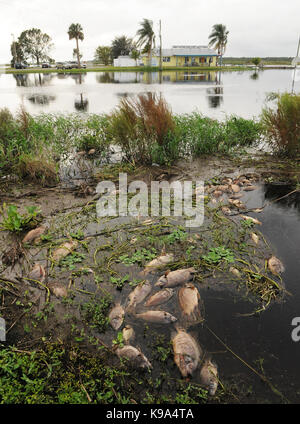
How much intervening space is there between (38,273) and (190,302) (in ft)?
5.03

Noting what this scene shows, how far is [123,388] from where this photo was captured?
6.15 feet

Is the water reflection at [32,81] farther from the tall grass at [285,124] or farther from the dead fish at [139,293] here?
the dead fish at [139,293]

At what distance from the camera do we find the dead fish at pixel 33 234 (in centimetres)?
355

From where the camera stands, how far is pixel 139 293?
2.62 m

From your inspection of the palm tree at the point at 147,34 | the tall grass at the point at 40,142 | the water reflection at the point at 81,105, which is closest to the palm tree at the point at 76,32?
the palm tree at the point at 147,34

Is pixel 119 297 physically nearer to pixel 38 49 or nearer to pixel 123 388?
pixel 123 388

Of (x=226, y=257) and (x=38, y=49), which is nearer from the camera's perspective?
(x=226, y=257)

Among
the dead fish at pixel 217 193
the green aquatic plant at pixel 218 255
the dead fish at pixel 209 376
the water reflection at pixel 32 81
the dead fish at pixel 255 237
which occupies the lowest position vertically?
the dead fish at pixel 209 376

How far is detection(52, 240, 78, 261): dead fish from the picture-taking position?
3.19m

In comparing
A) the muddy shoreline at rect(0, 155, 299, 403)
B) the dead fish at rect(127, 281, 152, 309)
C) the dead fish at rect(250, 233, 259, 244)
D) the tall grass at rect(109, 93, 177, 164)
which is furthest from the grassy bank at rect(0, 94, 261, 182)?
the dead fish at rect(127, 281, 152, 309)

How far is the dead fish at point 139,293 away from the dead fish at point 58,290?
0.61 meters

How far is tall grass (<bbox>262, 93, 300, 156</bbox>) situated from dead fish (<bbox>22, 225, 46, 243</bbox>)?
5.04 m
